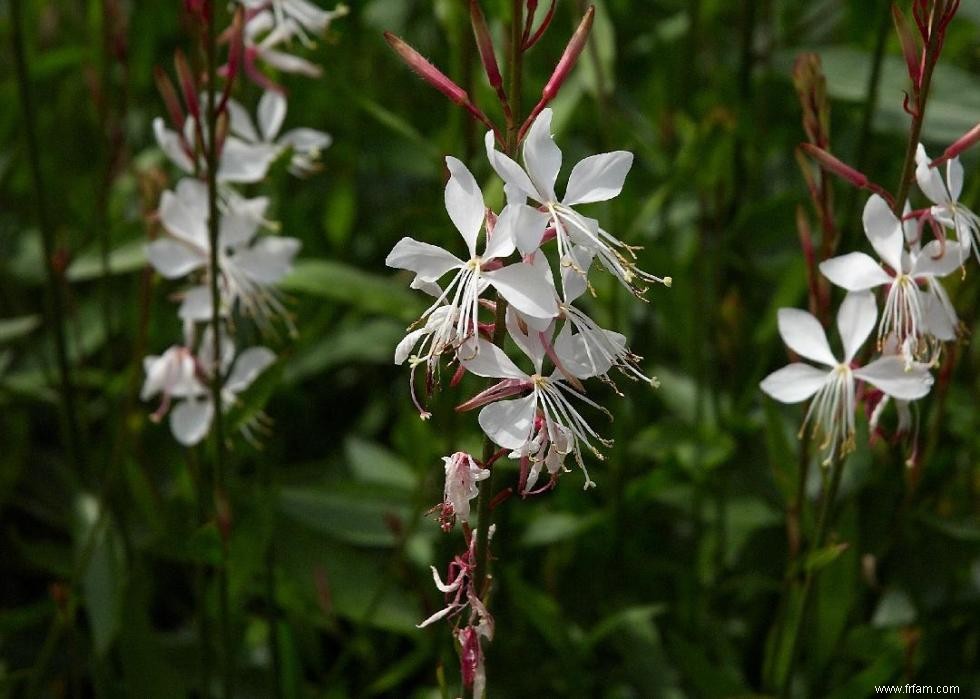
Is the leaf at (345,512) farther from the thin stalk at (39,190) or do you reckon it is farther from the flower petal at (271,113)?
the flower petal at (271,113)

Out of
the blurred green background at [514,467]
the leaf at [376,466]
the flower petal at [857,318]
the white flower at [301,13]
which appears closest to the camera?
the flower petal at [857,318]

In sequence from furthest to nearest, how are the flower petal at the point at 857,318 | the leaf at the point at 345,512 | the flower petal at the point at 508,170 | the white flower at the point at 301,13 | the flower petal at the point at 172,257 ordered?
the leaf at the point at 345,512 → the white flower at the point at 301,13 → the flower petal at the point at 172,257 → the flower petal at the point at 857,318 → the flower petal at the point at 508,170

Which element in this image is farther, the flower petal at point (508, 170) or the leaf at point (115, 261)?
the leaf at point (115, 261)

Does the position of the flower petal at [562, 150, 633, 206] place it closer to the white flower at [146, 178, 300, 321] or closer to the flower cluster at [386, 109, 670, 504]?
the flower cluster at [386, 109, 670, 504]

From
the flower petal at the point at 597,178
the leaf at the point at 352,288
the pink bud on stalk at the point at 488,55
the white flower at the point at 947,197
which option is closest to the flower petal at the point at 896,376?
the white flower at the point at 947,197

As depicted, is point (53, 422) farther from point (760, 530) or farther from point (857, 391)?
point (857, 391)

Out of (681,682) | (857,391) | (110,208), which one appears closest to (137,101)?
(110,208)

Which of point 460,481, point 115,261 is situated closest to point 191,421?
point 115,261

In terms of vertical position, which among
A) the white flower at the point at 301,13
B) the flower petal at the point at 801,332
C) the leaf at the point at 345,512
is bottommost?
the leaf at the point at 345,512
